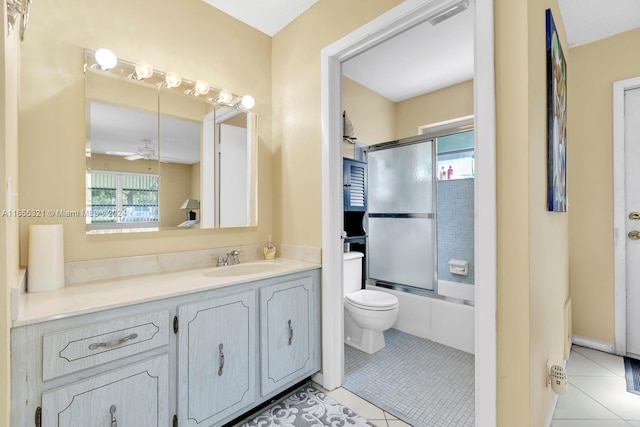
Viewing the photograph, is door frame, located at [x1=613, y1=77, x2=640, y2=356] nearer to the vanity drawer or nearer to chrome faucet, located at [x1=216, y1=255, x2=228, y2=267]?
chrome faucet, located at [x1=216, y1=255, x2=228, y2=267]

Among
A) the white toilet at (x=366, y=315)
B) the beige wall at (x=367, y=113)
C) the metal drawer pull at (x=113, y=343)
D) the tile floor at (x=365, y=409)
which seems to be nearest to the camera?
the metal drawer pull at (x=113, y=343)

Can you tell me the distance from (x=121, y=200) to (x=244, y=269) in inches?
32.7

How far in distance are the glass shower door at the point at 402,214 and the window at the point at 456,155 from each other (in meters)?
0.18

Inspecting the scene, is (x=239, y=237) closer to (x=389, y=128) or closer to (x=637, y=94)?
(x=389, y=128)

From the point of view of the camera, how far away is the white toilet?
7.55 feet

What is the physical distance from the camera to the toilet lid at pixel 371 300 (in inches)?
90.7

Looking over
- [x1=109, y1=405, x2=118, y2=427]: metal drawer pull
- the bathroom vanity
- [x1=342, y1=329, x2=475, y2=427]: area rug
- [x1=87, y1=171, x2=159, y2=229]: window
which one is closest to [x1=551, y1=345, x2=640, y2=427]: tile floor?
[x1=342, y1=329, x2=475, y2=427]: area rug

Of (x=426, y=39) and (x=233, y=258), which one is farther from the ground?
(x=426, y=39)

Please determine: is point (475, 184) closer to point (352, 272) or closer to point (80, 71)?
point (352, 272)

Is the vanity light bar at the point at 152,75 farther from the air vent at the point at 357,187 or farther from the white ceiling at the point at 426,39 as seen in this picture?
the air vent at the point at 357,187

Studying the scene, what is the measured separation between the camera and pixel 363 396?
1816 mm

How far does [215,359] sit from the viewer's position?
1.44 meters

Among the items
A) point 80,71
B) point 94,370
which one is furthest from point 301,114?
point 94,370

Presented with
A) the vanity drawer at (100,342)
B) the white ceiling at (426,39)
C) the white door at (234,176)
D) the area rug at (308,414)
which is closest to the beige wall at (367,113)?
the white ceiling at (426,39)
